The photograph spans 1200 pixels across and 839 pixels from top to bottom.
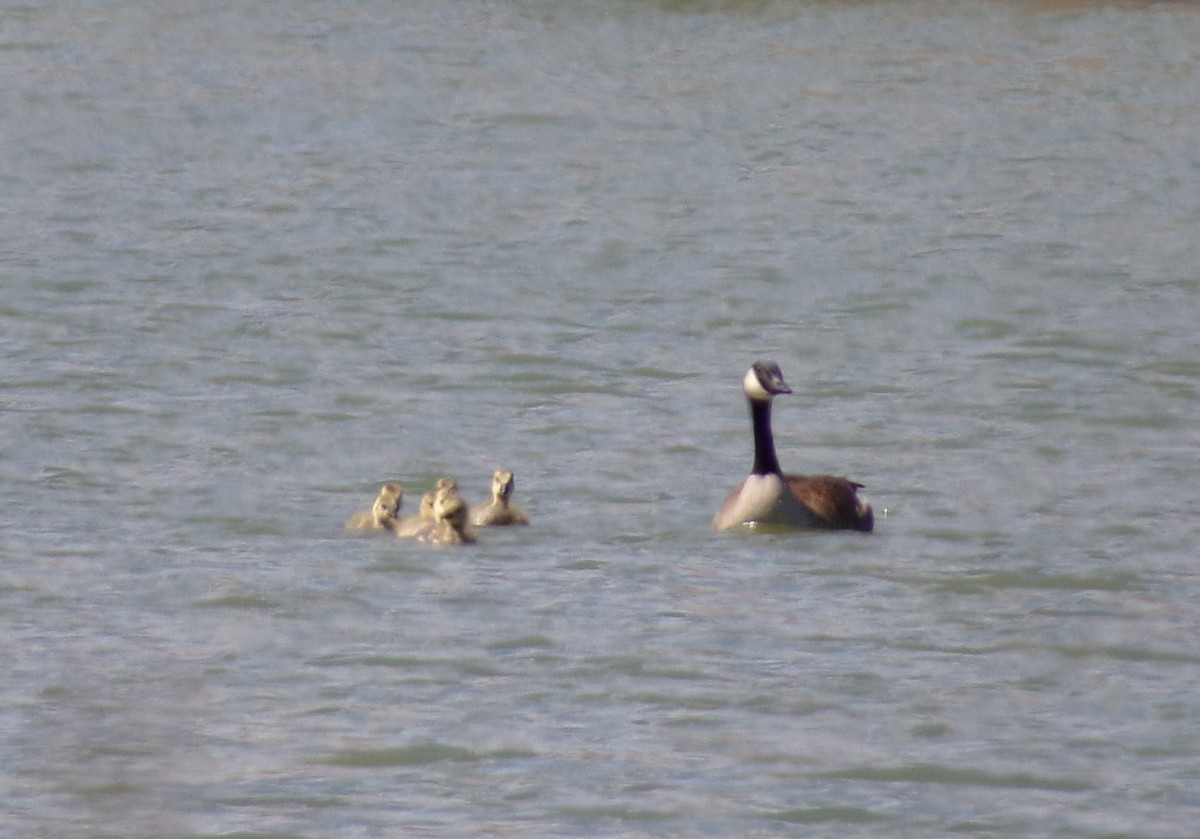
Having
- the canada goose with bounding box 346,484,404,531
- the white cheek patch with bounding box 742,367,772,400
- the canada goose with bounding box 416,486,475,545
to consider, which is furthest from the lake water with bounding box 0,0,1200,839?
the white cheek patch with bounding box 742,367,772,400

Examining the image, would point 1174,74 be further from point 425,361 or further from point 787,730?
point 787,730

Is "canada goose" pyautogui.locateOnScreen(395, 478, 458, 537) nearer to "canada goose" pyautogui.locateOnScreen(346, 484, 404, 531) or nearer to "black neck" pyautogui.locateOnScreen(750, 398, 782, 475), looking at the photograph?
"canada goose" pyautogui.locateOnScreen(346, 484, 404, 531)

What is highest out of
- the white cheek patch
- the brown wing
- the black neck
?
the white cheek patch

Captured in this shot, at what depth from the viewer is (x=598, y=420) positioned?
12.7 m

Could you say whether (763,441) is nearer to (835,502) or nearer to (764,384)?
(764,384)

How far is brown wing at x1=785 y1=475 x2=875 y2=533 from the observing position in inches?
422

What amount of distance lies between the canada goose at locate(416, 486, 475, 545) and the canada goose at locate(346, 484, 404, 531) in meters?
0.23

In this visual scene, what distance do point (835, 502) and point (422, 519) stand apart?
1802mm

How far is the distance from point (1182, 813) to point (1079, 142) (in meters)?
14.3

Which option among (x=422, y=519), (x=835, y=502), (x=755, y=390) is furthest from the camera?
(x=755, y=390)

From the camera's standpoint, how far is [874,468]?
39.0 feet

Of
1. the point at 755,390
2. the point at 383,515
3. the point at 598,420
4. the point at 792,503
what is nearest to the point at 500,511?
the point at 383,515

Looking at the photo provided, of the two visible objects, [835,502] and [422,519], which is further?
[835,502]

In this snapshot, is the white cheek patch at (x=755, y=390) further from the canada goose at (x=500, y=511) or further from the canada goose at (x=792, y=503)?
the canada goose at (x=500, y=511)
